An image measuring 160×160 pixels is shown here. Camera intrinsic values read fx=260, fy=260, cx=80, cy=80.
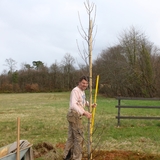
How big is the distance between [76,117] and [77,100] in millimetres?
394

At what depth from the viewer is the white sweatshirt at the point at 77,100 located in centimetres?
496

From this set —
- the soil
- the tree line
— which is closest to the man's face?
the soil

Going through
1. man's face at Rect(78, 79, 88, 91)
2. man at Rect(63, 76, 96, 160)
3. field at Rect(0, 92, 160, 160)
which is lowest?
field at Rect(0, 92, 160, 160)

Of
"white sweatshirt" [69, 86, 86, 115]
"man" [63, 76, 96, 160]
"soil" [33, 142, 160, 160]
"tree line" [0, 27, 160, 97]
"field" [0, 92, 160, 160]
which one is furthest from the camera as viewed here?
→ "tree line" [0, 27, 160, 97]

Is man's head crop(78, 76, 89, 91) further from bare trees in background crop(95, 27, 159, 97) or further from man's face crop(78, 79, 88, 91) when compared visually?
bare trees in background crop(95, 27, 159, 97)

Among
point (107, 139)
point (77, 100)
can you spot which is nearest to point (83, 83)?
point (77, 100)

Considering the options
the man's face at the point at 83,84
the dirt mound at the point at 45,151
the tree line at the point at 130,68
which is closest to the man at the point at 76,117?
the man's face at the point at 83,84

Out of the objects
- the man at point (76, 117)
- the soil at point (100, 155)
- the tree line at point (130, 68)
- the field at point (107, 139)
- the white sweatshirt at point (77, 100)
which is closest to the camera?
the white sweatshirt at point (77, 100)

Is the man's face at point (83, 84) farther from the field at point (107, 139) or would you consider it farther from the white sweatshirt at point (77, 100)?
the field at point (107, 139)

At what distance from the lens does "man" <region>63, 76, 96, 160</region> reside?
16.7ft

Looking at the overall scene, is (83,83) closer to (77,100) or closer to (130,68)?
(77,100)

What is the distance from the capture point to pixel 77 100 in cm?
514

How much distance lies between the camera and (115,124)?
11398 mm

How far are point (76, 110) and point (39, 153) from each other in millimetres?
1885
